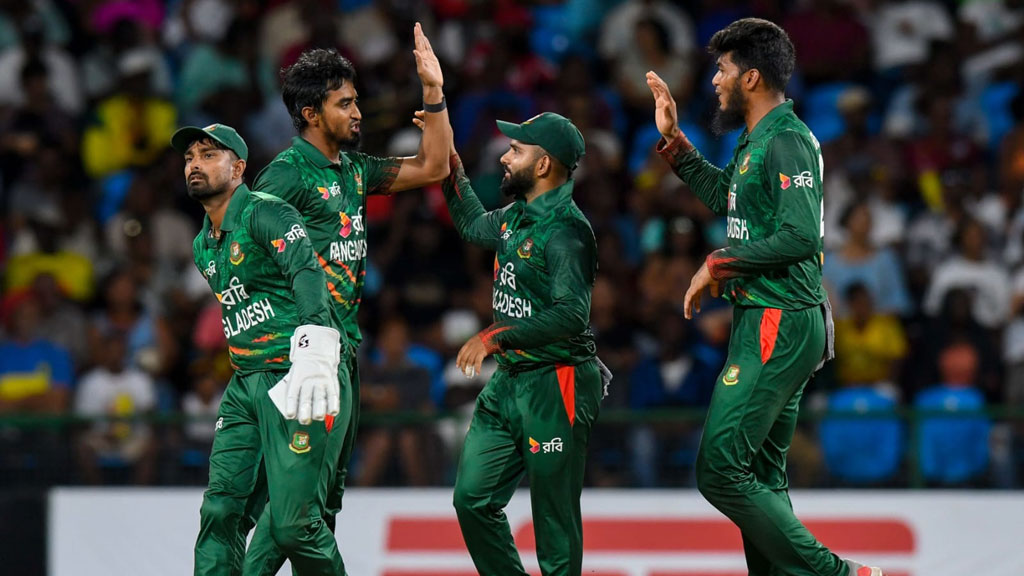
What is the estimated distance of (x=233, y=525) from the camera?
298 inches

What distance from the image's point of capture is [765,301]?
7.45 metres

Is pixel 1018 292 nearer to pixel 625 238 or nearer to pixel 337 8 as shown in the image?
pixel 625 238

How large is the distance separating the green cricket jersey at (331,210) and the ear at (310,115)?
10 cm

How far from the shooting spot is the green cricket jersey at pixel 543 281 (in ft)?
24.9

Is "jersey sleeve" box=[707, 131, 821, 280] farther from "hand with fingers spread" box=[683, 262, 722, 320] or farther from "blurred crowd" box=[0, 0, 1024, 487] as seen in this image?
"blurred crowd" box=[0, 0, 1024, 487]

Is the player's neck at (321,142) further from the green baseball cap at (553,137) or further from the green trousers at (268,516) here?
the green trousers at (268,516)

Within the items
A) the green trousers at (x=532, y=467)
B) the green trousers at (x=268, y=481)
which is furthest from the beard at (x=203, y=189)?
the green trousers at (x=532, y=467)

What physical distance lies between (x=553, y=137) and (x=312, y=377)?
176 centimetres

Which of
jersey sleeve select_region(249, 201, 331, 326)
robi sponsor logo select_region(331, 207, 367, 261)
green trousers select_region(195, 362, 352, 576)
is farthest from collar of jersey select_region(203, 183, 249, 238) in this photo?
green trousers select_region(195, 362, 352, 576)

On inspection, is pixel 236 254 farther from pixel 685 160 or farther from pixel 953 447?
pixel 953 447

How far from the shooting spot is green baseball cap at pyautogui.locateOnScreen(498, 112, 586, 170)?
7.88 m

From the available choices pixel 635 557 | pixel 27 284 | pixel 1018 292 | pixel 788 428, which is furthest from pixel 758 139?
pixel 27 284

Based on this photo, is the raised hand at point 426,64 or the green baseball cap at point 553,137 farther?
the raised hand at point 426,64

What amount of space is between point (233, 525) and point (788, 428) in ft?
8.29
